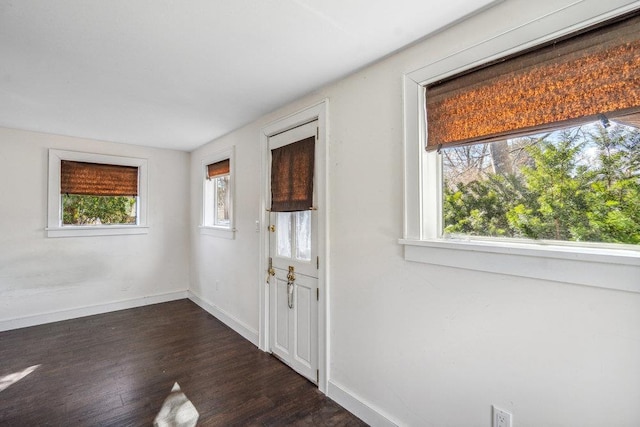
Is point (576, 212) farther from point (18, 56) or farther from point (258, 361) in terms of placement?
point (18, 56)

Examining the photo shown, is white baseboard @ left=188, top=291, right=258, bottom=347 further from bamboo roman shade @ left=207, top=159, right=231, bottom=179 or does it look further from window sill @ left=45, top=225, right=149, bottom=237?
bamboo roman shade @ left=207, top=159, right=231, bottom=179

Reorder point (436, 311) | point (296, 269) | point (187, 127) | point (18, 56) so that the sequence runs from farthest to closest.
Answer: point (187, 127)
point (296, 269)
point (18, 56)
point (436, 311)

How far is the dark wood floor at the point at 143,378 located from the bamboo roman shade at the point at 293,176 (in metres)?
1.43

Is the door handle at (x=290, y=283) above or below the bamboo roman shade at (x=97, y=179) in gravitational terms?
below

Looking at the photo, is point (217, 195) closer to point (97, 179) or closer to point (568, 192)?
point (97, 179)

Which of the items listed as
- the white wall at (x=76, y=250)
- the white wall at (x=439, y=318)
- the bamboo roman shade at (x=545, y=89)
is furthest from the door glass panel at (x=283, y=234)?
the white wall at (x=76, y=250)

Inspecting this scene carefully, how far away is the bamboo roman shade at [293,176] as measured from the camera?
2439 mm

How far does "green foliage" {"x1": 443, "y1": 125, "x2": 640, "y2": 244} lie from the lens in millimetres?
1179

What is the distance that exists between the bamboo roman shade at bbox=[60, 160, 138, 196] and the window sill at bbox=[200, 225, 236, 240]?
3.70ft

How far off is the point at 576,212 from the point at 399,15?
1.21m

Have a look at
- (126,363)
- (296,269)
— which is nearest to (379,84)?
(296,269)

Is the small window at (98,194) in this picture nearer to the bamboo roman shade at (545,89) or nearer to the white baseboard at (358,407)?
the white baseboard at (358,407)

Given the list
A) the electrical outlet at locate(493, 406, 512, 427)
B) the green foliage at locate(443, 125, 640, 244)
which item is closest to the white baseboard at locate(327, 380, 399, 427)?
the electrical outlet at locate(493, 406, 512, 427)

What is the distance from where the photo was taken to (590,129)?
1.26m
